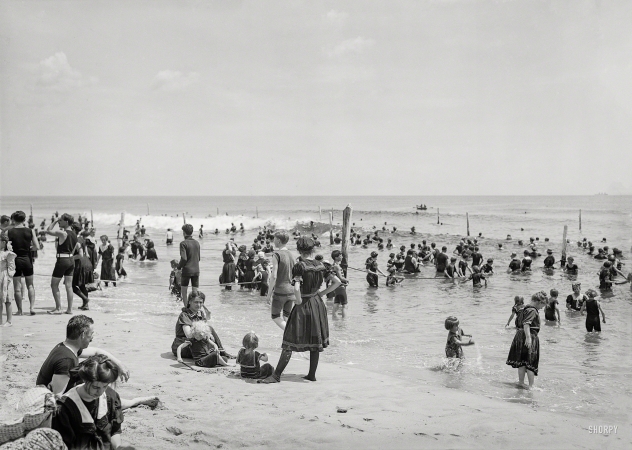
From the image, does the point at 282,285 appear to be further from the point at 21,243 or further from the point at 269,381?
the point at 21,243

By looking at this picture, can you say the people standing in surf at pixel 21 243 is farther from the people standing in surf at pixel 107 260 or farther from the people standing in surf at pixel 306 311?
the people standing in surf at pixel 107 260

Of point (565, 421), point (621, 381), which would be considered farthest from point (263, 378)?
point (621, 381)

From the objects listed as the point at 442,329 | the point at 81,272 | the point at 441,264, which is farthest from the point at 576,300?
the point at 81,272

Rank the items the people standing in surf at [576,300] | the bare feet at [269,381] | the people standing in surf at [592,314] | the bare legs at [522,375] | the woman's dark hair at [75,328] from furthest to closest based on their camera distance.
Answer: the people standing in surf at [576,300] → the people standing in surf at [592,314] → the bare legs at [522,375] → the bare feet at [269,381] → the woman's dark hair at [75,328]

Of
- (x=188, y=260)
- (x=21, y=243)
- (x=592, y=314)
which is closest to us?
(x=21, y=243)

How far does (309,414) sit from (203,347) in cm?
251

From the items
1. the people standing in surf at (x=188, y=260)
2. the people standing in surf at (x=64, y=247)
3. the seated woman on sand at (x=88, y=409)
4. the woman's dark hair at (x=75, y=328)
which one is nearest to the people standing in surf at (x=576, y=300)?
the people standing in surf at (x=188, y=260)

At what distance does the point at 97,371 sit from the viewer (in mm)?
3543

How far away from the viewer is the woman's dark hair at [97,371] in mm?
3539

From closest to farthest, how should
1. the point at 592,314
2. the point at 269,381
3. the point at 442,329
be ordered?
the point at 269,381 < the point at 592,314 < the point at 442,329

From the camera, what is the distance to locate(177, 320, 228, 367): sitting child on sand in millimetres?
7289

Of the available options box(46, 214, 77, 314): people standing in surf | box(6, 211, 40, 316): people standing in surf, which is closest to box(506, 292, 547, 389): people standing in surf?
box(46, 214, 77, 314): people standing in surf

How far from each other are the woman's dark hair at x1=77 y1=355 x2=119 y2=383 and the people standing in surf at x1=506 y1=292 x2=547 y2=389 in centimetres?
582

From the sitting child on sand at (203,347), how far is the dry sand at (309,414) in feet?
0.69
